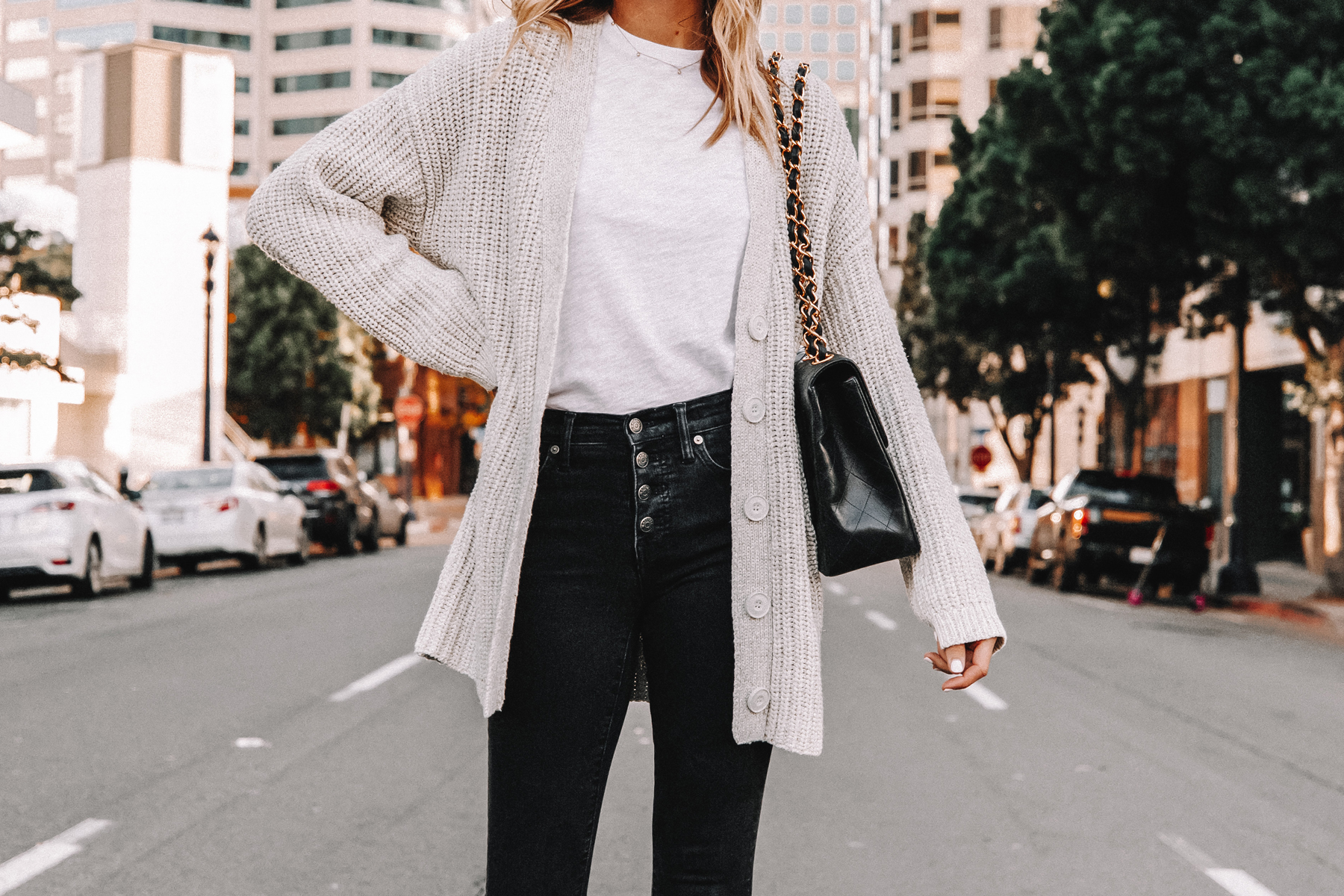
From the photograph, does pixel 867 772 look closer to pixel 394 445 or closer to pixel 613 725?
pixel 613 725

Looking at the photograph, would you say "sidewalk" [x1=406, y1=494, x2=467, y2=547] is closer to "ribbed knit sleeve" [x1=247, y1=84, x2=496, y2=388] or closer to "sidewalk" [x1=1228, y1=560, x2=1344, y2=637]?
"sidewalk" [x1=1228, y1=560, x2=1344, y2=637]

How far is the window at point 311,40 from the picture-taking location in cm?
7638

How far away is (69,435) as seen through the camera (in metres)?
31.6

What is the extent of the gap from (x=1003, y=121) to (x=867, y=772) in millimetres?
17658

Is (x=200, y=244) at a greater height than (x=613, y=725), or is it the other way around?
(x=200, y=244)

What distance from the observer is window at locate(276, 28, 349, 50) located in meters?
76.4

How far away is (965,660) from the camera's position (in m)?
2.11

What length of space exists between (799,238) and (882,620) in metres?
12.1

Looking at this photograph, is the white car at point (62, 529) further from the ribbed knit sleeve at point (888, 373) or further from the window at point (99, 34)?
the window at point (99, 34)

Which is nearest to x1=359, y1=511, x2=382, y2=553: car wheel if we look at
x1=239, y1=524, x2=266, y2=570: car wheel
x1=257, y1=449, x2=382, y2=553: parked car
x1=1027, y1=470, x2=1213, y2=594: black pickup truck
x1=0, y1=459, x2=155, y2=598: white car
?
x1=257, y1=449, x2=382, y2=553: parked car

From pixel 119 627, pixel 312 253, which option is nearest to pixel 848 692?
pixel 119 627

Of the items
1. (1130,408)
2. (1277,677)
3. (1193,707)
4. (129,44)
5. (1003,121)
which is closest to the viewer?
(1193,707)

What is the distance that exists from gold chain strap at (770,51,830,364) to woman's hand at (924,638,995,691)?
45 cm

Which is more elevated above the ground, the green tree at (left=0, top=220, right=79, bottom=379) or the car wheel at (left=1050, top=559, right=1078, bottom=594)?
the green tree at (left=0, top=220, right=79, bottom=379)
